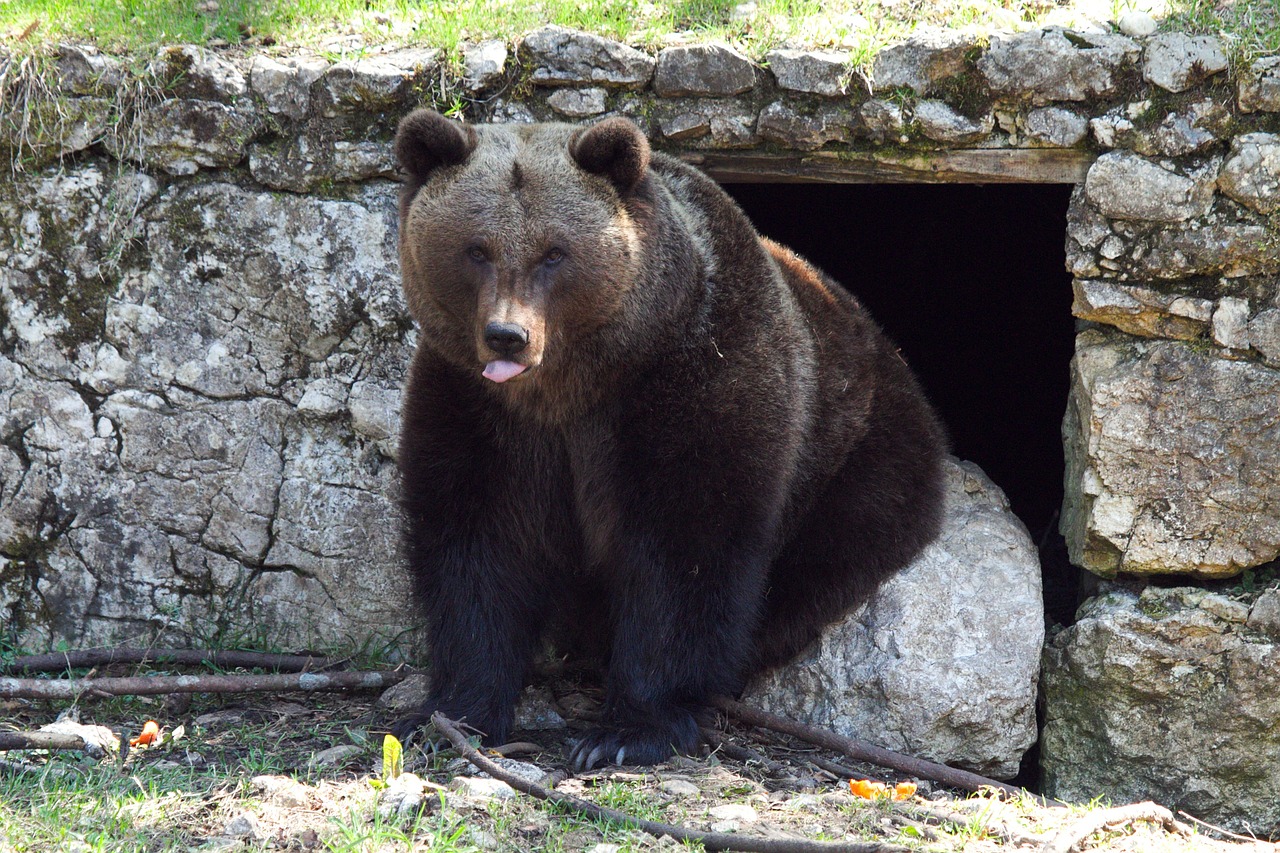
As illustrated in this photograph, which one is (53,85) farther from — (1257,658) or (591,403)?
(1257,658)

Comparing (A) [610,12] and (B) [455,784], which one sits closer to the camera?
(B) [455,784]

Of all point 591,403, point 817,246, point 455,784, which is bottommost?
point 455,784

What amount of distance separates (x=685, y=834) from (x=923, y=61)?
121 inches

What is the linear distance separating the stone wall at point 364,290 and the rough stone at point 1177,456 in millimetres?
11

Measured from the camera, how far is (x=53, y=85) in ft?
→ 16.6

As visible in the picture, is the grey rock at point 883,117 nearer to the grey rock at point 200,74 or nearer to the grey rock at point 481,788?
the grey rock at point 200,74

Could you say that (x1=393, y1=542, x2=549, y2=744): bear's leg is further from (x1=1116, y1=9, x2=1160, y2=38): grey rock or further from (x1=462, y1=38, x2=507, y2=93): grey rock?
(x1=1116, y1=9, x2=1160, y2=38): grey rock

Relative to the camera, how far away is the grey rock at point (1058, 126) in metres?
4.74

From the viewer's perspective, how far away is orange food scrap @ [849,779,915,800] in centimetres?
408

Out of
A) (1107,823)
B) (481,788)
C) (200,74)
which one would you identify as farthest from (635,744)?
(200,74)

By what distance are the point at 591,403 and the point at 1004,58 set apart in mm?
2130

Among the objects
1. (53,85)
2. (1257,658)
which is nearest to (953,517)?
(1257,658)

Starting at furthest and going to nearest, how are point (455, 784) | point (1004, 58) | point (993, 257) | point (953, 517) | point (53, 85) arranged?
point (993, 257) → point (953, 517) → point (53, 85) → point (1004, 58) → point (455, 784)

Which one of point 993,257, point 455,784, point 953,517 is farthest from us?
point 993,257
